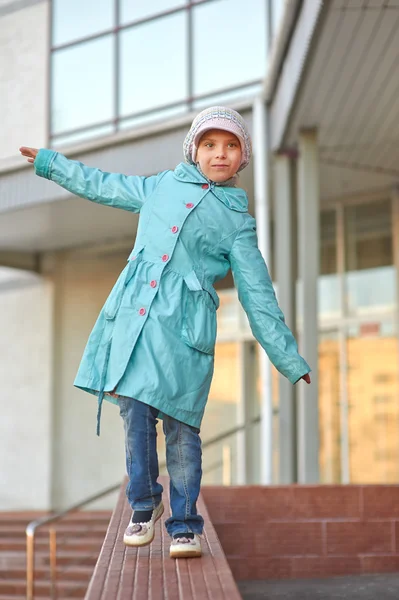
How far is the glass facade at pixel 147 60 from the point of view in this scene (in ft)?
34.4

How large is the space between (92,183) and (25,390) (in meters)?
11.3

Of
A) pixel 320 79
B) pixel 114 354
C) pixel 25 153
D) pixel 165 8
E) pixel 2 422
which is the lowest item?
pixel 2 422

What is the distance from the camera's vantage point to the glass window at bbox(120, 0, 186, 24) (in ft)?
38.3

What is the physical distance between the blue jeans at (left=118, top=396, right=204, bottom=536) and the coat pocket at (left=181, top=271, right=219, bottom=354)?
0.26 m

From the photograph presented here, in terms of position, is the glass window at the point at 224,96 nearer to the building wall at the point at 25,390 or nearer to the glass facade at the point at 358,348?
the glass facade at the point at 358,348

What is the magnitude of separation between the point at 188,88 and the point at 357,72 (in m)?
4.67

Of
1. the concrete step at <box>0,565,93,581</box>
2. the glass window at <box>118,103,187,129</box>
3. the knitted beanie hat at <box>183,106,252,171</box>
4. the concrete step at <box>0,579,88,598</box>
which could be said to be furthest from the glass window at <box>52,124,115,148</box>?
→ the knitted beanie hat at <box>183,106,252,171</box>

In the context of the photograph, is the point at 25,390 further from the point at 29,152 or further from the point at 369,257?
the point at 29,152

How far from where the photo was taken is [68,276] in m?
14.1

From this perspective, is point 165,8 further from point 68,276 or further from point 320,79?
point 320,79

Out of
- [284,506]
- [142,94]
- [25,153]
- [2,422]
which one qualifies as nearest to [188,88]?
[142,94]

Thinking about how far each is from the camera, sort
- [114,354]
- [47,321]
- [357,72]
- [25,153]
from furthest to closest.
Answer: [47,321], [357,72], [25,153], [114,354]

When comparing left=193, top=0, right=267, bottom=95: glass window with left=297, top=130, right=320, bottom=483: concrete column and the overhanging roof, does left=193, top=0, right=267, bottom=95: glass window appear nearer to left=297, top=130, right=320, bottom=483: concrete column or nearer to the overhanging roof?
the overhanging roof

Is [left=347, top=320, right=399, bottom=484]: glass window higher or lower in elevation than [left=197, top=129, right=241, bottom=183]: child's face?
lower
